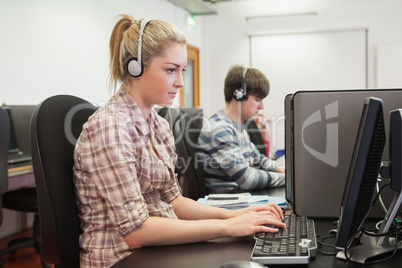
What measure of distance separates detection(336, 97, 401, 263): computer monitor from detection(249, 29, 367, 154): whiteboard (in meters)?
5.05

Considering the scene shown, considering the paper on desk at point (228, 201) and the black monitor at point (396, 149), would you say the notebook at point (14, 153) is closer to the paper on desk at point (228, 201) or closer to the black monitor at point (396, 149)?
the paper on desk at point (228, 201)

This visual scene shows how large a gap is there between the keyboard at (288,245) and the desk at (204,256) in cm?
3

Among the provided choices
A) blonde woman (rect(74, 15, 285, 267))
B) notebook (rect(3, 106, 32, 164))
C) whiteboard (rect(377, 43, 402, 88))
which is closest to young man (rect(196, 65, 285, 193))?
blonde woman (rect(74, 15, 285, 267))

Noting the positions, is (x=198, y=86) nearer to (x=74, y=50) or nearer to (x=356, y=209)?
→ (x=74, y=50)

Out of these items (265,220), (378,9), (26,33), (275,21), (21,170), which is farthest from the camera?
(275,21)

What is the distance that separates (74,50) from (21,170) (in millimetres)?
1630

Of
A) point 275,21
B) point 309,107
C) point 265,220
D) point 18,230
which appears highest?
point 275,21

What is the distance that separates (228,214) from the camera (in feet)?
3.75

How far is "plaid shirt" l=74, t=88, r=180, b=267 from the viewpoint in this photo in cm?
96

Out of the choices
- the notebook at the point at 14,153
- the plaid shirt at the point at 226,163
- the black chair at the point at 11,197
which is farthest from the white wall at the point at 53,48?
the plaid shirt at the point at 226,163

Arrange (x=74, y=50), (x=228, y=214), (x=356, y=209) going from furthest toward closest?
(x=74, y=50) → (x=228, y=214) → (x=356, y=209)

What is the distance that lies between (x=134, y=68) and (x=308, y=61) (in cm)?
539

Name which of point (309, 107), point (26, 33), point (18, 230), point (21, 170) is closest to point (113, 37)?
point (309, 107)

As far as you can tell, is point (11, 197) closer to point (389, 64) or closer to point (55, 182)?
point (55, 182)
